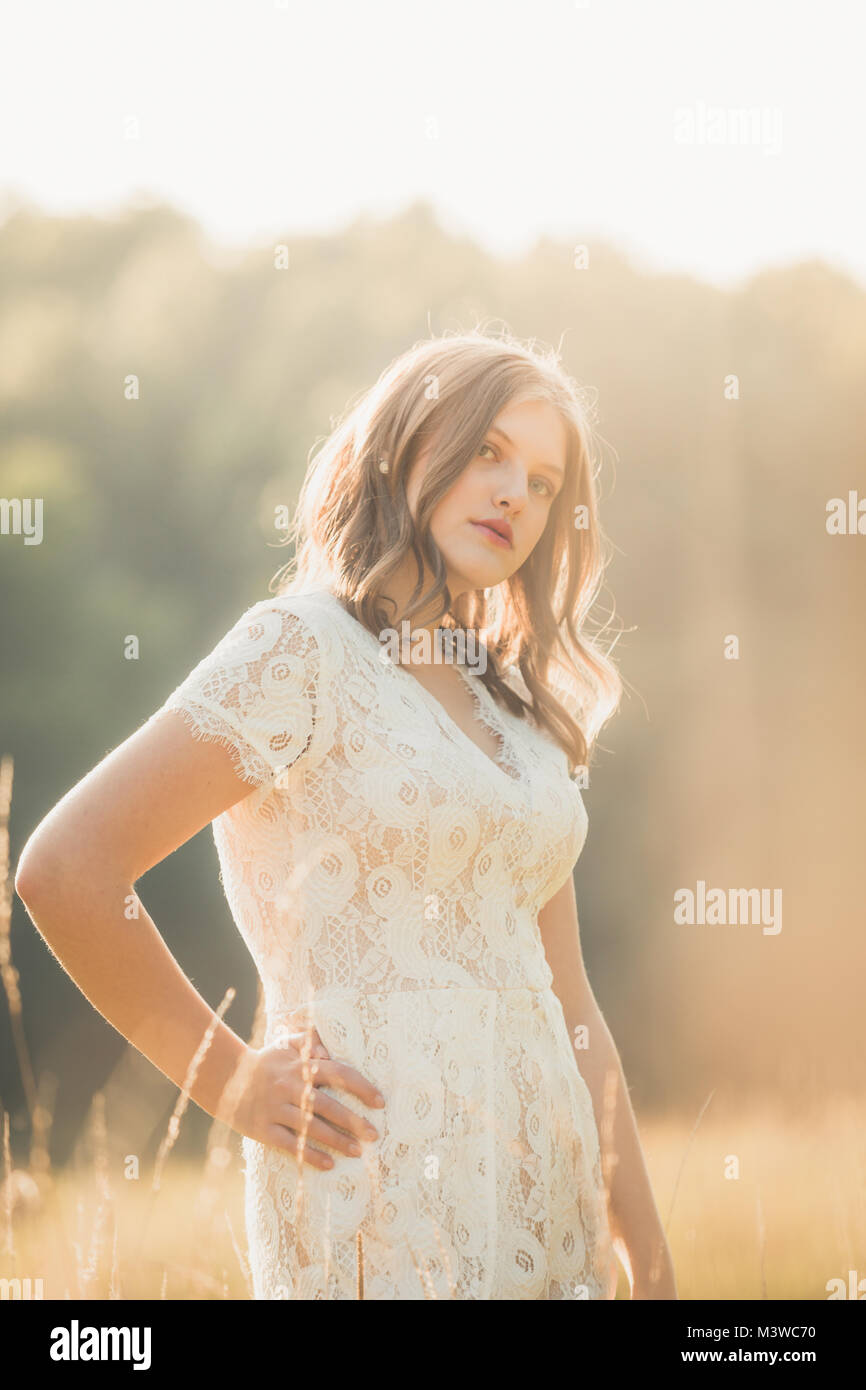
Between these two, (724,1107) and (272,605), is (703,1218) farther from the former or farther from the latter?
(272,605)

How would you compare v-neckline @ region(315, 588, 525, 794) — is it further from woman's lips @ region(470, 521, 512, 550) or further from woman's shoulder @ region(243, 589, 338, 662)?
woman's lips @ region(470, 521, 512, 550)

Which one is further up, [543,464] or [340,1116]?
[543,464]

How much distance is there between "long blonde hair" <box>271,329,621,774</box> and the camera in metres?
1.90

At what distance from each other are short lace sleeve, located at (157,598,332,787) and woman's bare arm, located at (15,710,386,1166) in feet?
0.08

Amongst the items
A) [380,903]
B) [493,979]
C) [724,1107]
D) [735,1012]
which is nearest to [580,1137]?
[493,979]

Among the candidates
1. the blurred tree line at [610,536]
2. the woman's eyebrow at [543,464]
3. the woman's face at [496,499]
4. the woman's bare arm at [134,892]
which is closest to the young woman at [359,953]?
the woman's bare arm at [134,892]

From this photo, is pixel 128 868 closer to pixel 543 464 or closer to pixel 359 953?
pixel 359 953

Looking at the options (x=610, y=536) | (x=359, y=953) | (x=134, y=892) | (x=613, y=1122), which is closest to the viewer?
(x=134, y=892)

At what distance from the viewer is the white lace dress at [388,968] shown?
1516 millimetres

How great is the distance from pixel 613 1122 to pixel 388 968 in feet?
1.80

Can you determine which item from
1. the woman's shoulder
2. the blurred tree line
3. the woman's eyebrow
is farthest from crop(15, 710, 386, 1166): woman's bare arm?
the blurred tree line

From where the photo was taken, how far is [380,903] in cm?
157

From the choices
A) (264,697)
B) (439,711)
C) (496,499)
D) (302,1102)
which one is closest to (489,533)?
(496,499)

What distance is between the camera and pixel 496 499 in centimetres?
191
